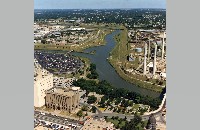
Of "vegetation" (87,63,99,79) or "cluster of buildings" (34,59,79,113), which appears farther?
"vegetation" (87,63,99,79)

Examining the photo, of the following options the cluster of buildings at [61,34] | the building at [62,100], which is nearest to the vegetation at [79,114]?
the building at [62,100]

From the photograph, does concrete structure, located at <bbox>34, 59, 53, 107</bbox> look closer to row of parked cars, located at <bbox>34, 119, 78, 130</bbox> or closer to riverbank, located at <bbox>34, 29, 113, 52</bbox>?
A: row of parked cars, located at <bbox>34, 119, 78, 130</bbox>

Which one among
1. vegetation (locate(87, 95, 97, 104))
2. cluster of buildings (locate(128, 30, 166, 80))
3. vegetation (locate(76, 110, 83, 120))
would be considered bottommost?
vegetation (locate(76, 110, 83, 120))

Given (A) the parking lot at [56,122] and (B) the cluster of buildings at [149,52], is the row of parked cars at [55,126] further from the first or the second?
(B) the cluster of buildings at [149,52]

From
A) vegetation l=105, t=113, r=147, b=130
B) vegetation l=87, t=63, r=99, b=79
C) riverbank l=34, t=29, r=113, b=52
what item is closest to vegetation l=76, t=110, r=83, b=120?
vegetation l=105, t=113, r=147, b=130

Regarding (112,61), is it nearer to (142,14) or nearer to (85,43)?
(85,43)
